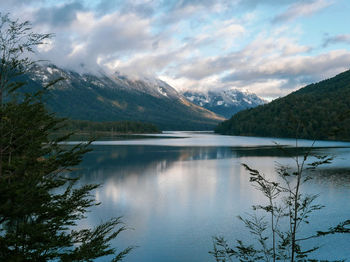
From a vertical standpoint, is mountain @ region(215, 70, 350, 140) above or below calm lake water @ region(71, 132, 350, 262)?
above

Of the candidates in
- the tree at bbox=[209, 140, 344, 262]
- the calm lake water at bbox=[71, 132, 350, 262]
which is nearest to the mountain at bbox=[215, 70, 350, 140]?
the calm lake water at bbox=[71, 132, 350, 262]

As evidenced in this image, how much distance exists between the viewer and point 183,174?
162 ft

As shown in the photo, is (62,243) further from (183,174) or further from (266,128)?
(266,128)

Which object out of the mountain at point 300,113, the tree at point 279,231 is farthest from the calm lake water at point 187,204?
the mountain at point 300,113

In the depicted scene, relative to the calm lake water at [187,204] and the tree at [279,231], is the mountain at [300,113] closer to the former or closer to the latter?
the calm lake water at [187,204]

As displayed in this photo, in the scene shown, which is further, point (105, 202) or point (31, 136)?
point (105, 202)

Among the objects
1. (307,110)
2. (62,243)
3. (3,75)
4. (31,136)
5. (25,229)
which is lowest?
(62,243)

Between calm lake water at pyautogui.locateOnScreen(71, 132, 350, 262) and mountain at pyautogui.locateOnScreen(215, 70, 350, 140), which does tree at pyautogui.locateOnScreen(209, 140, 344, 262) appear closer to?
calm lake water at pyautogui.locateOnScreen(71, 132, 350, 262)

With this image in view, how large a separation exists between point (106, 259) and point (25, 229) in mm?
11653

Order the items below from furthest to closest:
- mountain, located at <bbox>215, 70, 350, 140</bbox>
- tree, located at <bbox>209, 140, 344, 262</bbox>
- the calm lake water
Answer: mountain, located at <bbox>215, 70, 350, 140</bbox>, the calm lake water, tree, located at <bbox>209, 140, 344, 262</bbox>

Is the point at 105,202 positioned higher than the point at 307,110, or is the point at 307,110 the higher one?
the point at 307,110

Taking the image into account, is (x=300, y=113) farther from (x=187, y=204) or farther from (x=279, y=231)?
(x=279, y=231)

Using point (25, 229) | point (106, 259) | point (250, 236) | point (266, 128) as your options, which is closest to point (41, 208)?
point (25, 229)

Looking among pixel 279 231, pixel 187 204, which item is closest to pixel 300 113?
pixel 187 204
